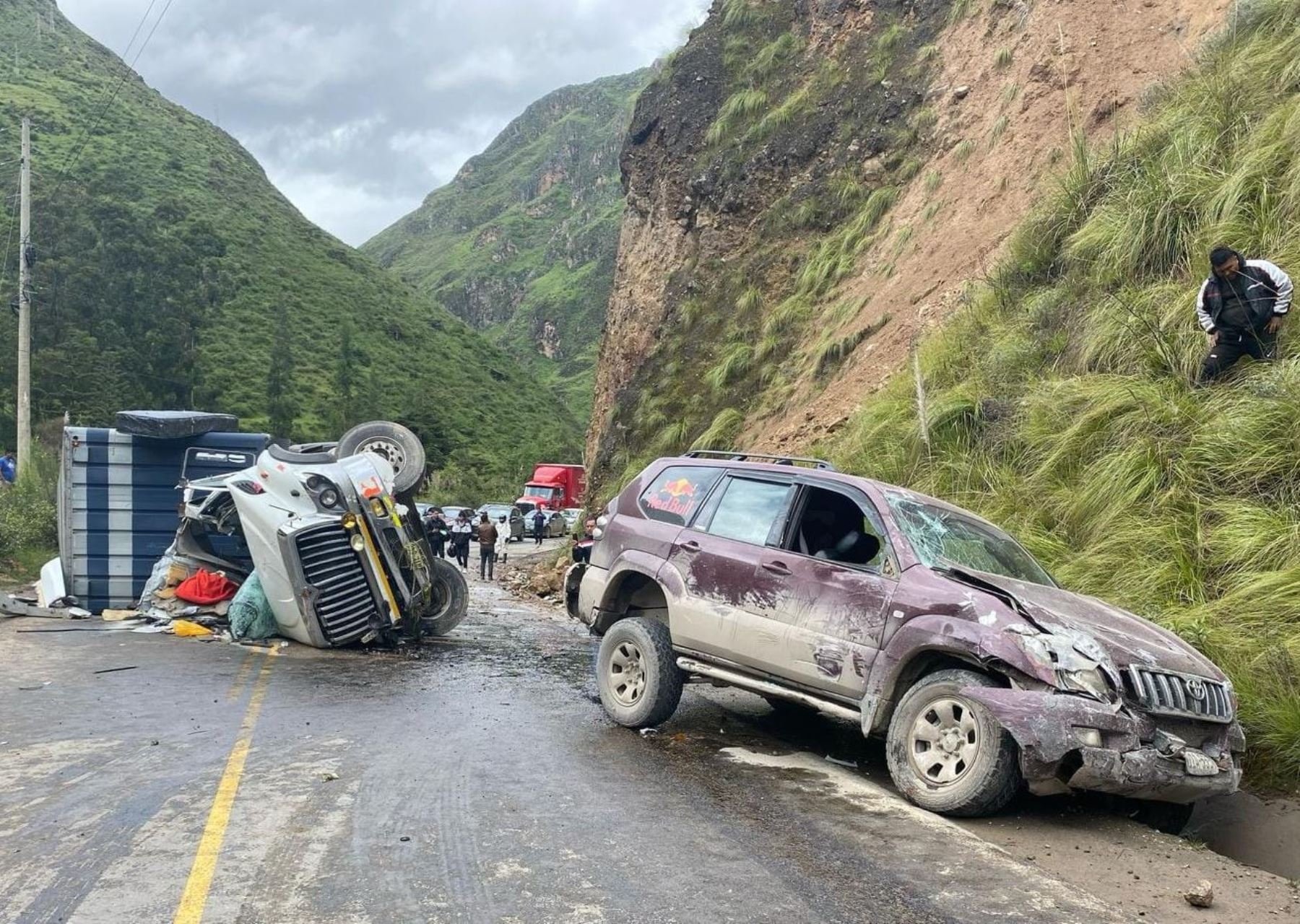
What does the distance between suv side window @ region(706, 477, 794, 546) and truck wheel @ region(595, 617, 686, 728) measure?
827mm

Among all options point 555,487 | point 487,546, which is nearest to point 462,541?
point 487,546

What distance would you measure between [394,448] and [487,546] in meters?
11.2

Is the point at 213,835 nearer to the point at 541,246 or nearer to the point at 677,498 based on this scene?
the point at 677,498

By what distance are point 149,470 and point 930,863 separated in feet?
38.8

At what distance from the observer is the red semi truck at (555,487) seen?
138ft

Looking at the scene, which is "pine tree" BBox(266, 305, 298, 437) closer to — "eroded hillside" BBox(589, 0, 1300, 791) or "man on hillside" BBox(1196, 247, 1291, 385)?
"eroded hillside" BBox(589, 0, 1300, 791)

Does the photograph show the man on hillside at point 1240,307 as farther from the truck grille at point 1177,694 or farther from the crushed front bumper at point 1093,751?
the crushed front bumper at point 1093,751

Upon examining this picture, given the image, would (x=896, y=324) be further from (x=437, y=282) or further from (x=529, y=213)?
(x=529, y=213)

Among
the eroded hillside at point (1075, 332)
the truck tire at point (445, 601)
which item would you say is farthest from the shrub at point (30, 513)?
the eroded hillside at point (1075, 332)

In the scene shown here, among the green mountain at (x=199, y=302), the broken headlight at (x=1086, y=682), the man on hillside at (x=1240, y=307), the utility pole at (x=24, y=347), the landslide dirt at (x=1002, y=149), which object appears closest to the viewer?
the broken headlight at (x=1086, y=682)

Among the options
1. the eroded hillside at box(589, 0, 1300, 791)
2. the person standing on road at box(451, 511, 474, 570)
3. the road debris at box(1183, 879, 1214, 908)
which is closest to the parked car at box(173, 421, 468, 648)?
the eroded hillside at box(589, 0, 1300, 791)

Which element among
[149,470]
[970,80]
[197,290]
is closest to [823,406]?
[970,80]

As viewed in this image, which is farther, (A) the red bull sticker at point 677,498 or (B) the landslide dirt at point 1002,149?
(B) the landslide dirt at point 1002,149

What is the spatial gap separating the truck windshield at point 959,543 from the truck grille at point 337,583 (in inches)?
240
